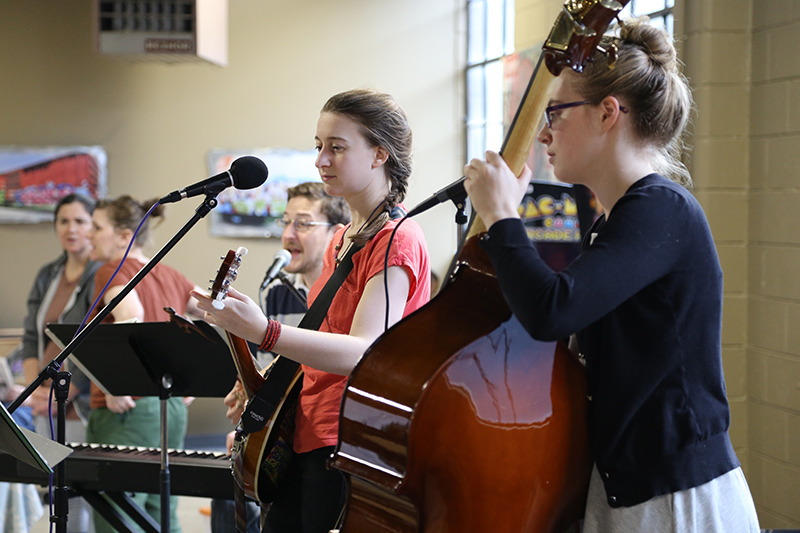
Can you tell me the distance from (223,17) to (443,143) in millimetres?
1897

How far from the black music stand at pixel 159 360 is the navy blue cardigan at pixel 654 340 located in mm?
1175

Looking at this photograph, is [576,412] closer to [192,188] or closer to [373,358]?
[373,358]

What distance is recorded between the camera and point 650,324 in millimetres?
1007

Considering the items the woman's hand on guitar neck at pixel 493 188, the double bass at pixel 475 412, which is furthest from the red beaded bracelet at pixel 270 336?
the woman's hand on guitar neck at pixel 493 188

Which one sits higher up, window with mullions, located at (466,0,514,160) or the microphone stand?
window with mullions, located at (466,0,514,160)

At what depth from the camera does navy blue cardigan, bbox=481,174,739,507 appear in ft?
3.16

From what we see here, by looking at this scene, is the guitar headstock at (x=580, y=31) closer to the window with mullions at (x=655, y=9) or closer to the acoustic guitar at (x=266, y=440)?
the acoustic guitar at (x=266, y=440)

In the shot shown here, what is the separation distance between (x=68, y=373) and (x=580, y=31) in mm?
1365

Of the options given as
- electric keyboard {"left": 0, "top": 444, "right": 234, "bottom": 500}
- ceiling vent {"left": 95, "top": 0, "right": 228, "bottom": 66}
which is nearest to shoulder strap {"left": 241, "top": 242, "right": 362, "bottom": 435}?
electric keyboard {"left": 0, "top": 444, "right": 234, "bottom": 500}

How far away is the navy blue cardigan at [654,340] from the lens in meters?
0.96

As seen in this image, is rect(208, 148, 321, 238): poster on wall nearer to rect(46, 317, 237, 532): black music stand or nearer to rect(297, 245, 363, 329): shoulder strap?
rect(46, 317, 237, 532): black music stand

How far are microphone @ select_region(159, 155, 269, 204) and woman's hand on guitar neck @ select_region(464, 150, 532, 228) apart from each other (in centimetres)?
69

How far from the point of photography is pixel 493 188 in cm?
103

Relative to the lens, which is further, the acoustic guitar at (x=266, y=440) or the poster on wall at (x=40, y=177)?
the poster on wall at (x=40, y=177)
